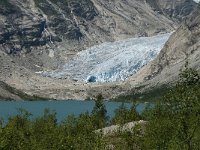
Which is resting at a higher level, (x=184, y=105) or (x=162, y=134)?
(x=184, y=105)

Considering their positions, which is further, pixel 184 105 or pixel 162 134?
pixel 162 134

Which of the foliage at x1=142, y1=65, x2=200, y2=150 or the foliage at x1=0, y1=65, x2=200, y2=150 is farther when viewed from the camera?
the foliage at x1=0, y1=65, x2=200, y2=150

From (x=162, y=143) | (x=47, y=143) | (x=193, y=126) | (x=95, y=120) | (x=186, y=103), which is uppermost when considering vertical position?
(x=186, y=103)

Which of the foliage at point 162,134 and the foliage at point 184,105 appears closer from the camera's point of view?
the foliage at point 184,105

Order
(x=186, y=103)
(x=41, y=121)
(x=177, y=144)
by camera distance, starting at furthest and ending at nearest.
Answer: (x=41, y=121) → (x=177, y=144) → (x=186, y=103)

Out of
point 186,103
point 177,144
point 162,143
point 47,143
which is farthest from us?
point 47,143

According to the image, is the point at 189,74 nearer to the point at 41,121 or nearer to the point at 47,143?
the point at 47,143

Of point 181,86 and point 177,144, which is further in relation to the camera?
point 177,144

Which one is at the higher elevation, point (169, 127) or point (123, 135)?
point (169, 127)

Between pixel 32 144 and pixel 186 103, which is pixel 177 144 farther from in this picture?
pixel 32 144

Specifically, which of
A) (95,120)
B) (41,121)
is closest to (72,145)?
(41,121)
